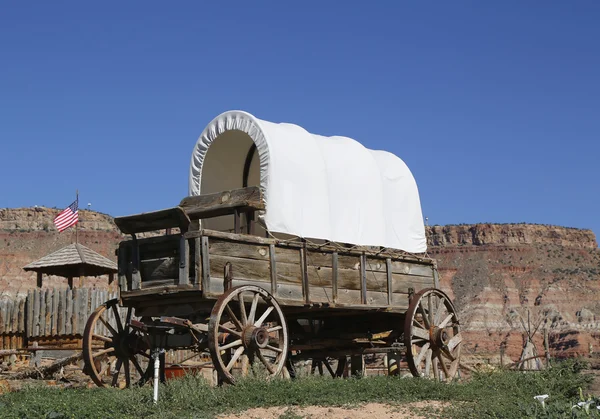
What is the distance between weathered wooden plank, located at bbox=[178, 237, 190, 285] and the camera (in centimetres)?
1066

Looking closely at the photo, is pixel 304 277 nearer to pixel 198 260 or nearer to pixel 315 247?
pixel 315 247

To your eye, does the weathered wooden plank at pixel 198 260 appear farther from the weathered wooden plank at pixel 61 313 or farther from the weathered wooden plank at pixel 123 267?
the weathered wooden plank at pixel 61 313

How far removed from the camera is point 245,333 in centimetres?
1076

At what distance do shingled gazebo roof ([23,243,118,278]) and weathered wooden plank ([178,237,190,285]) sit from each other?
13.0 metres

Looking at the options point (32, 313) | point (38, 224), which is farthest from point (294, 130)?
point (38, 224)

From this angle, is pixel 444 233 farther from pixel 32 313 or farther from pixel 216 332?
pixel 216 332

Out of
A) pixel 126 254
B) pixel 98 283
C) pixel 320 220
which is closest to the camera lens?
pixel 126 254

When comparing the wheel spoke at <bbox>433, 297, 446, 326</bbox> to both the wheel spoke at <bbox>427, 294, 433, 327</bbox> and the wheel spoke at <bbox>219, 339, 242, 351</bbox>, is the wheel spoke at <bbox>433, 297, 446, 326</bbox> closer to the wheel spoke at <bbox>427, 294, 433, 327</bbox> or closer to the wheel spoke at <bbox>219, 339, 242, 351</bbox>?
the wheel spoke at <bbox>427, 294, 433, 327</bbox>

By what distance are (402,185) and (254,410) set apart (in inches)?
248

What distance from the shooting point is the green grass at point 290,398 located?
348 inches

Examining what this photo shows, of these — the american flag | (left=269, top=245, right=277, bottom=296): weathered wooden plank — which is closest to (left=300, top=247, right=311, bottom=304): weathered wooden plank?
(left=269, top=245, right=277, bottom=296): weathered wooden plank

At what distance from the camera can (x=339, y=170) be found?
1295cm

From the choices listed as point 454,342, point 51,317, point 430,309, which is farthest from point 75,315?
point 454,342

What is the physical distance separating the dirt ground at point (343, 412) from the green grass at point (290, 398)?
147mm
